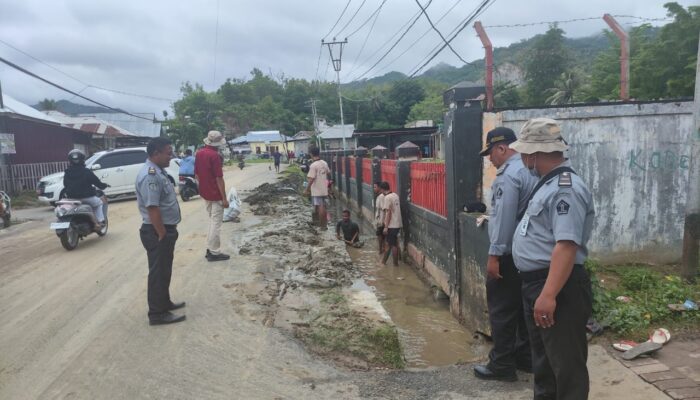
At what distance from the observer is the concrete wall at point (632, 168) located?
20.8 feet

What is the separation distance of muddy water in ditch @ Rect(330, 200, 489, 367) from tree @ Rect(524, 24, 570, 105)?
168 ft

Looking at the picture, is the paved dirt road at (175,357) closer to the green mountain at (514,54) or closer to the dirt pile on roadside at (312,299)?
the dirt pile on roadside at (312,299)

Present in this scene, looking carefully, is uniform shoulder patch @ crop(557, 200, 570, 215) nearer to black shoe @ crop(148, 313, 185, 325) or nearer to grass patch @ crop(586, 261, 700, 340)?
grass patch @ crop(586, 261, 700, 340)

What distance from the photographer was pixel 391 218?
9.24 metres

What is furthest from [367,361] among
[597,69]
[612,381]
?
[597,69]

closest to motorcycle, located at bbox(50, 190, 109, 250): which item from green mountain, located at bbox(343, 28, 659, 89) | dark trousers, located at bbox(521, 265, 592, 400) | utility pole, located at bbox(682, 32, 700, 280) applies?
dark trousers, located at bbox(521, 265, 592, 400)

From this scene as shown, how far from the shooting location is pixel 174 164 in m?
17.9

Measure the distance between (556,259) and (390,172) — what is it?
9.44 meters

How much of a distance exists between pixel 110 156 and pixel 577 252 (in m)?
16.3

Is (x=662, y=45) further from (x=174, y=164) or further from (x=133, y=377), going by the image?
(x=133, y=377)

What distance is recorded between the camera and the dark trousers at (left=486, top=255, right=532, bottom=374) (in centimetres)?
351

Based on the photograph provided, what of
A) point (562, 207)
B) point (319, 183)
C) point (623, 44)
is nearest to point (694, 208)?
point (562, 207)

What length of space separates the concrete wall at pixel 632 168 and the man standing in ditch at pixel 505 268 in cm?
264

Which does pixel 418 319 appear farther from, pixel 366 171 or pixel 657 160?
pixel 366 171
